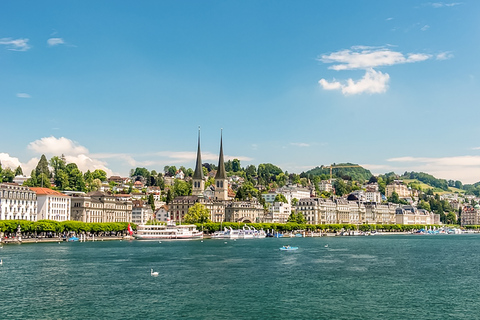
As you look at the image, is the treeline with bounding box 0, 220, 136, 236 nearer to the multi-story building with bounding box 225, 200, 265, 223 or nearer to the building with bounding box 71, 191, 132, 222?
the building with bounding box 71, 191, 132, 222

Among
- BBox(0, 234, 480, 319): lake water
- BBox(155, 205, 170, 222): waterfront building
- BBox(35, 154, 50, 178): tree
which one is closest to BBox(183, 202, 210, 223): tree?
BBox(155, 205, 170, 222): waterfront building

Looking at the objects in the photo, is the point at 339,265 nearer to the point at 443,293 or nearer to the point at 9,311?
the point at 443,293

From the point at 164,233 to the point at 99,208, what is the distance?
2844 cm

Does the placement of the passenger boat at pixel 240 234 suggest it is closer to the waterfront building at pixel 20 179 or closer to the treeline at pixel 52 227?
the treeline at pixel 52 227

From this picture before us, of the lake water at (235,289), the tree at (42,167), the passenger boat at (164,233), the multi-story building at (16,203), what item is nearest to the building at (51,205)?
the multi-story building at (16,203)

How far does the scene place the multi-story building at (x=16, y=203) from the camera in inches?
4680

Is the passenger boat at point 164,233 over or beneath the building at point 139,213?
beneath

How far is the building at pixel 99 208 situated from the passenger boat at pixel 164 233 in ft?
63.8

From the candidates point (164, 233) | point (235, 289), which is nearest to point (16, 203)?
point (164, 233)

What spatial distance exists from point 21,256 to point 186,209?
110m

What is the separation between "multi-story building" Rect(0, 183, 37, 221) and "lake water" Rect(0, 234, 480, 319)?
170 ft

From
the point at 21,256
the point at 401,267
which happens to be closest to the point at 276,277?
the point at 401,267

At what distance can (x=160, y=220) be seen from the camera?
188m

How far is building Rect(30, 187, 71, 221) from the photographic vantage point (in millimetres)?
133625
